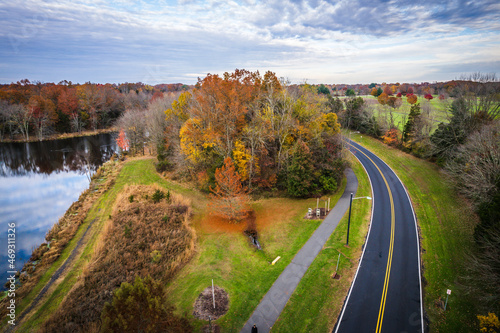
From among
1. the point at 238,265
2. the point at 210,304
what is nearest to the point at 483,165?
the point at 238,265

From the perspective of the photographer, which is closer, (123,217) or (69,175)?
(123,217)

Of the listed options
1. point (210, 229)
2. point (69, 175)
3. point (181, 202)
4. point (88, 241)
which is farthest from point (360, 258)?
point (69, 175)

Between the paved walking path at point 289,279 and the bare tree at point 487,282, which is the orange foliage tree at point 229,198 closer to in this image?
the paved walking path at point 289,279

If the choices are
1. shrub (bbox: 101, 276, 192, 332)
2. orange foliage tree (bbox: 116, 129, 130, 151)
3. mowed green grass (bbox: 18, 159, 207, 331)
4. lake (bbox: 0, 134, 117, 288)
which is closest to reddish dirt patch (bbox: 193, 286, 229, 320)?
shrub (bbox: 101, 276, 192, 332)

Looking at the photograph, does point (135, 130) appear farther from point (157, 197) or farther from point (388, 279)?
point (388, 279)

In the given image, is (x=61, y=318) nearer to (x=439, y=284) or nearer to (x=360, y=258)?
(x=360, y=258)

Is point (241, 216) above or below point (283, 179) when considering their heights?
below

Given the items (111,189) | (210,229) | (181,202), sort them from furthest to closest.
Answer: (111,189) < (181,202) < (210,229)
